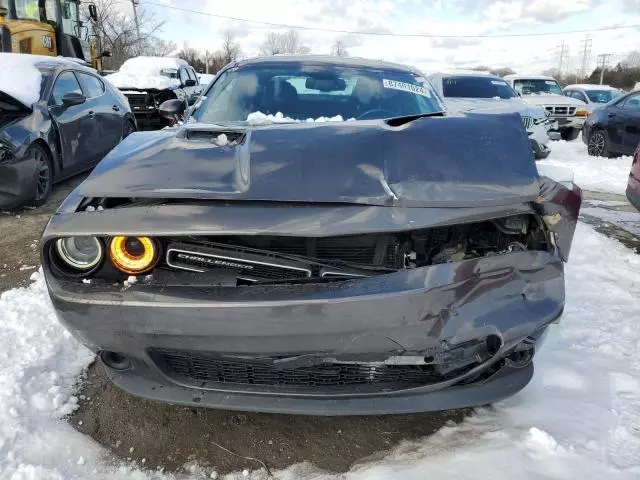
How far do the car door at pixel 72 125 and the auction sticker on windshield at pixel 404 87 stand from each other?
399 cm

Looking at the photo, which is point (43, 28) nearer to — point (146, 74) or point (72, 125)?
point (146, 74)

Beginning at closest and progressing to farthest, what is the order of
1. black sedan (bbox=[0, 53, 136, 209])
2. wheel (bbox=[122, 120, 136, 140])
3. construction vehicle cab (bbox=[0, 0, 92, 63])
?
black sedan (bbox=[0, 53, 136, 209]) → wheel (bbox=[122, 120, 136, 140]) → construction vehicle cab (bbox=[0, 0, 92, 63])

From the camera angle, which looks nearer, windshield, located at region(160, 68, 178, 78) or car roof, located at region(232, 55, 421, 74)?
car roof, located at region(232, 55, 421, 74)

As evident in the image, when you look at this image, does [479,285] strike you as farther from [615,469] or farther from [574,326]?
[574,326]

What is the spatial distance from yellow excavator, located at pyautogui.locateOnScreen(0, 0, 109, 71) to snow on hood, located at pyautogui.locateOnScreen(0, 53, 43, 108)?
14.3ft

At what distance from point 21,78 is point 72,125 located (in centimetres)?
68

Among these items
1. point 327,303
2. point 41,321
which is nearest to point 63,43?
point 41,321

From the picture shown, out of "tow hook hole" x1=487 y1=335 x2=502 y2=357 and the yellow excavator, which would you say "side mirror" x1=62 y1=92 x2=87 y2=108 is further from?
"tow hook hole" x1=487 y1=335 x2=502 y2=357

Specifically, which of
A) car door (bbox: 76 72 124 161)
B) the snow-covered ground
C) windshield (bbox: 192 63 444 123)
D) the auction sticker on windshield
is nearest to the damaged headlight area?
the snow-covered ground

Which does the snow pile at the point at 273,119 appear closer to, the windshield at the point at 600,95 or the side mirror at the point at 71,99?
the side mirror at the point at 71,99

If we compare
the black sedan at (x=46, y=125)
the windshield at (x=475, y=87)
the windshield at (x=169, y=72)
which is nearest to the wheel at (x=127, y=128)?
the black sedan at (x=46, y=125)

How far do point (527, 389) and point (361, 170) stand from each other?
4.31 ft

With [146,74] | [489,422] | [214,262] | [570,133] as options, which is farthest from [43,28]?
[570,133]

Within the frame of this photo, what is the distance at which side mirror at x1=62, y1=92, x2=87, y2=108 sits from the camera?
5.74m
